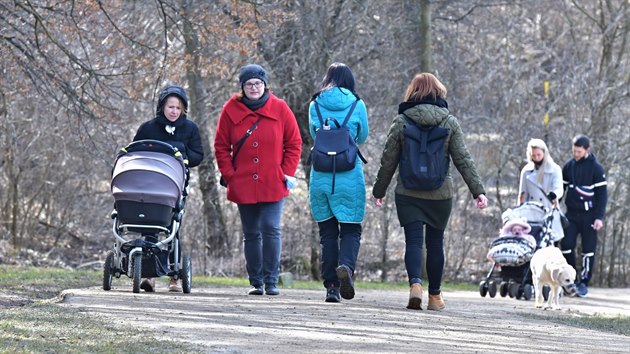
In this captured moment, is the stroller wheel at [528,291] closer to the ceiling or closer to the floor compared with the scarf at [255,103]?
closer to the floor

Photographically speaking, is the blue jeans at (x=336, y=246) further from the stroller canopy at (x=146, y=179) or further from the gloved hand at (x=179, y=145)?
the gloved hand at (x=179, y=145)

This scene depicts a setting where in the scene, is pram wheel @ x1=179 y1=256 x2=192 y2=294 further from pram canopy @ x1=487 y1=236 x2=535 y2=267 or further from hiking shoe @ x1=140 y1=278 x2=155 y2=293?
pram canopy @ x1=487 y1=236 x2=535 y2=267

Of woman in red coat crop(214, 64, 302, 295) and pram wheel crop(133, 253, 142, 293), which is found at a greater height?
woman in red coat crop(214, 64, 302, 295)

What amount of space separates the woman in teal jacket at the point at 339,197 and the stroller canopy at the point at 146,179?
1250mm

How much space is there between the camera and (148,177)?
1182 centimetres

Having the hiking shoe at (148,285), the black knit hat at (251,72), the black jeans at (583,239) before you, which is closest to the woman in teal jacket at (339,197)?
the black knit hat at (251,72)

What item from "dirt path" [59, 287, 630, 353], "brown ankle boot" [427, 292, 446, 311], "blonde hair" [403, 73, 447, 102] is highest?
"blonde hair" [403, 73, 447, 102]

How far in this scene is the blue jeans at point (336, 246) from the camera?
11.8m

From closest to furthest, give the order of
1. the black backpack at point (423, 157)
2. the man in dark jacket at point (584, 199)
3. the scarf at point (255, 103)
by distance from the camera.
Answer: the black backpack at point (423, 157) < the scarf at point (255, 103) < the man in dark jacket at point (584, 199)

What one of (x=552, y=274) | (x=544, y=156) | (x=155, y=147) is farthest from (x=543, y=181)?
(x=155, y=147)

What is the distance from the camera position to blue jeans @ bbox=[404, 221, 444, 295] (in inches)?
460

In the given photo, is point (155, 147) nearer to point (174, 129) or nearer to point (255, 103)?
point (174, 129)

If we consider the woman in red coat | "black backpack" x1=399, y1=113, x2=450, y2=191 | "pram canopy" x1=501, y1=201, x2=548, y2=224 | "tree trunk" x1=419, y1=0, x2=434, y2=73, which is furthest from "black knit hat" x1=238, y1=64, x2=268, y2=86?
"tree trunk" x1=419, y1=0, x2=434, y2=73

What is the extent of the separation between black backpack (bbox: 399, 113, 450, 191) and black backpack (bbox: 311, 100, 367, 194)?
43 cm
